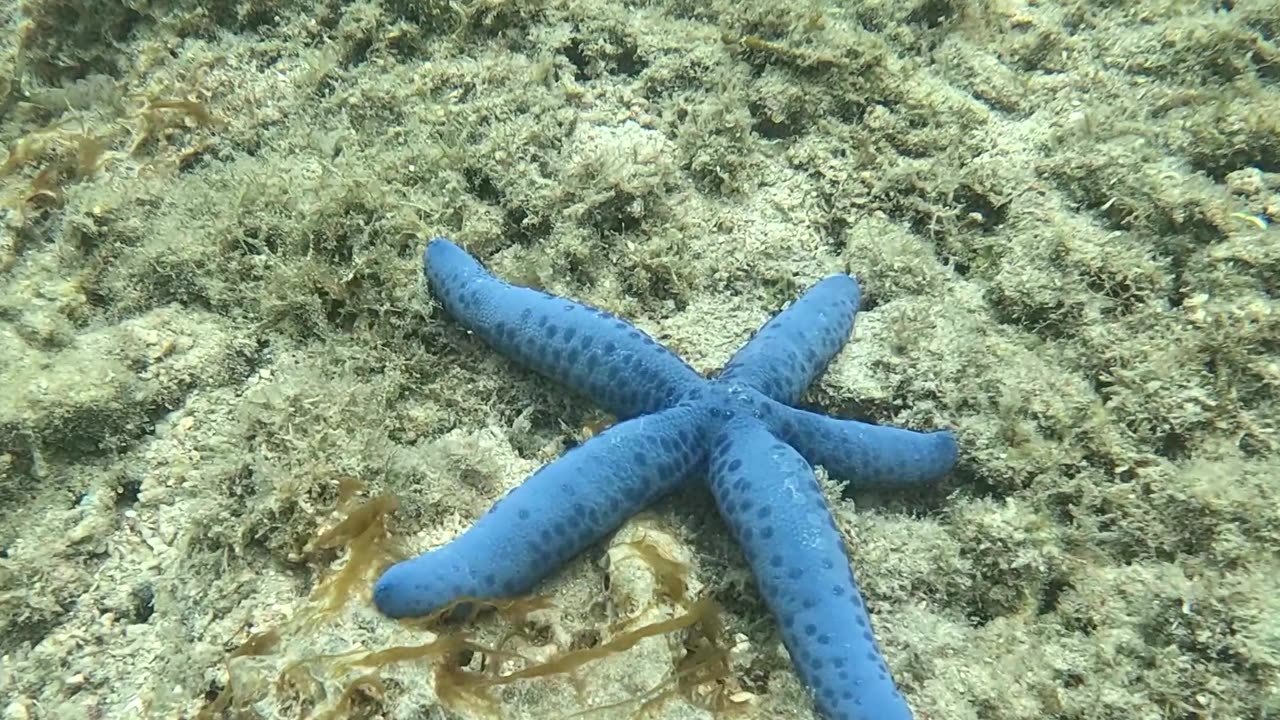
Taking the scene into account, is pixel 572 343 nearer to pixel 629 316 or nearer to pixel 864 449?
pixel 629 316

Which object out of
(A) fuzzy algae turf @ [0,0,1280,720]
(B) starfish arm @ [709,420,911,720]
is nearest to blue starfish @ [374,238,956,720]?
(B) starfish arm @ [709,420,911,720]

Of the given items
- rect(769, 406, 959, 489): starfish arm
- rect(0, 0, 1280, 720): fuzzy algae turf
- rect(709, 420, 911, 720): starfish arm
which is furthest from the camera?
rect(769, 406, 959, 489): starfish arm

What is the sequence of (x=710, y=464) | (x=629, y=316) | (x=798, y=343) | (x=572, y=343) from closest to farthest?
(x=710, y=464) < (x=572, y=343) < (x=798, y=343) < (x=629, y=316)

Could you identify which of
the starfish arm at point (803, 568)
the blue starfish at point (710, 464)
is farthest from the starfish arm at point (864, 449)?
the starfish arm at point (803, 568)

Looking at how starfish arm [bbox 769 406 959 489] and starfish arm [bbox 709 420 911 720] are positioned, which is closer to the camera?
starfish arm [bbox 709 420 911 720]

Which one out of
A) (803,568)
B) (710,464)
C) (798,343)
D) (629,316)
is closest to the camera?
(803,568)

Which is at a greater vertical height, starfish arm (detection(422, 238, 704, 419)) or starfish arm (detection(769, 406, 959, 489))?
starfish arm (detection(422, 238, 704, 419))

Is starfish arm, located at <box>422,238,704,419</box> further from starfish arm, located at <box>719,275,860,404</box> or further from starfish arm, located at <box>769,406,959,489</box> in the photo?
starfish arm, located at <box>769,406,959,489</box>

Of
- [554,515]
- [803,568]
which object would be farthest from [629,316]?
[803,568]

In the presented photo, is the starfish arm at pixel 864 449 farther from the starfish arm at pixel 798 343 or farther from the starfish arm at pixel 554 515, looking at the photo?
the starfish arm at pixel 554 515

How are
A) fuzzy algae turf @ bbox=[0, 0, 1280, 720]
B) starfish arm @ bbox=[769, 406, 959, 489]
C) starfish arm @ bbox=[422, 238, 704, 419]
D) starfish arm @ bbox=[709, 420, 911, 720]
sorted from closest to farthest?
1. starfish arm @ bbox=[709, 420, 911, 720]
2. fuzzy algae turf @ bbox=[0, 0, 1280, 720]
3. starfish arm @ bbox=[769, 406, 959, 489]
4. starfish arm @ bbox=[422, 238, 704, 419]
